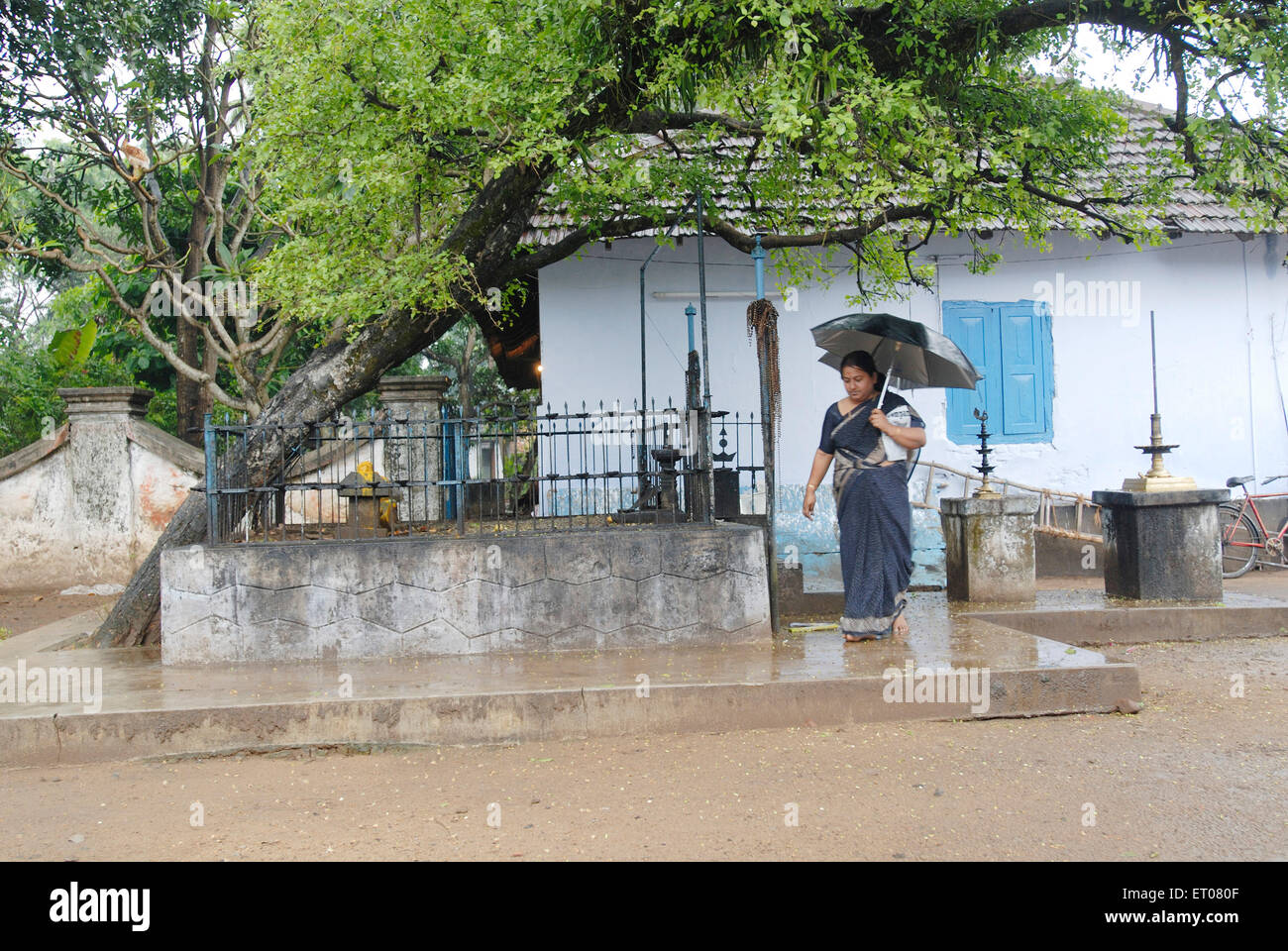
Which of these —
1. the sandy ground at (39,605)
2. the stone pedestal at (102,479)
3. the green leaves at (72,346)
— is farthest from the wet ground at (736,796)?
the green leaves at (72,346)

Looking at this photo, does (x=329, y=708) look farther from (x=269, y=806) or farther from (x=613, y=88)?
(x=613, y=88)

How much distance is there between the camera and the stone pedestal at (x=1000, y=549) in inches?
327

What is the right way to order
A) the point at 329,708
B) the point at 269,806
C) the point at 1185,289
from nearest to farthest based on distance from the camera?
the point at 269,806
the point at 329,708
the point at 1185,289

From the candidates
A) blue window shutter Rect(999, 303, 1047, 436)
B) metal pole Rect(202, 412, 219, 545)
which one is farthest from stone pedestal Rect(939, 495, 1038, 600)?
metal pole Rect(202, 412, 219, 545)

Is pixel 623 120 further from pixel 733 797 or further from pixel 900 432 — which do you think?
pixel 733 797

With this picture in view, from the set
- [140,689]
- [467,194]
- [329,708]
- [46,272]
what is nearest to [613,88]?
[467,194]

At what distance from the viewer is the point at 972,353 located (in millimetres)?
11734

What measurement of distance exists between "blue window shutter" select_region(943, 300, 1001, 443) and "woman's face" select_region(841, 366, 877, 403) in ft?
18.1

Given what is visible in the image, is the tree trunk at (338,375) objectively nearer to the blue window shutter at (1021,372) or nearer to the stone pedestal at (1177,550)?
the stone pedestal at (1177,550)

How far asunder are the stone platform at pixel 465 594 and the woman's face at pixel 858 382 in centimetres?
114

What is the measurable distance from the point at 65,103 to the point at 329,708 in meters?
11.6

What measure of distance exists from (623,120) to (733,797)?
470 cm

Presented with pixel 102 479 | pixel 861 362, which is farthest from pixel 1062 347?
pixel 102 479

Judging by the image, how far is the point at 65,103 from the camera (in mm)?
13141
